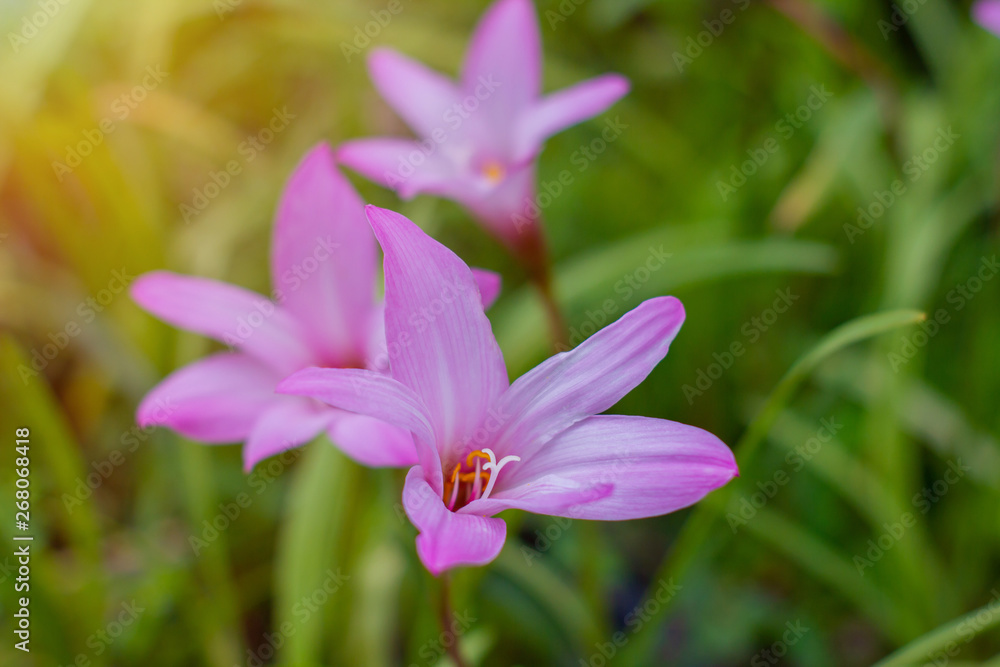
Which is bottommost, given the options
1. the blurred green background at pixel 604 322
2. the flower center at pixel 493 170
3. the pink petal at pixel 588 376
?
the blurred green background at pixel 604 322

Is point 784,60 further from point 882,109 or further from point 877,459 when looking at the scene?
point 877,459

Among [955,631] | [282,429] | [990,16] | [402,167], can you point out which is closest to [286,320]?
[282,429]

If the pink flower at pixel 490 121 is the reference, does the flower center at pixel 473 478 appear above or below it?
below

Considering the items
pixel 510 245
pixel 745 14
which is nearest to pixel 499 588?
pixel 510 245

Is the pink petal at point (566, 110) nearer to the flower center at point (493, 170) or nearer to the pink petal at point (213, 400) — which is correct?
the flower center at point (493, 170)

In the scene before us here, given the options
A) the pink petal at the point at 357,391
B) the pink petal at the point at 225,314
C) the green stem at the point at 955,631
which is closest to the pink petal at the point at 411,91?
the pink petal at the point at 225,314

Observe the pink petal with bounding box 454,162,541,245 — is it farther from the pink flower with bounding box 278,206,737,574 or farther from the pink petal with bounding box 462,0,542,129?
the pink flower with bounding box 278,206,737,574

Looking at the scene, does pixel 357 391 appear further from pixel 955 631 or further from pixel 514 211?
pixel 955 631
